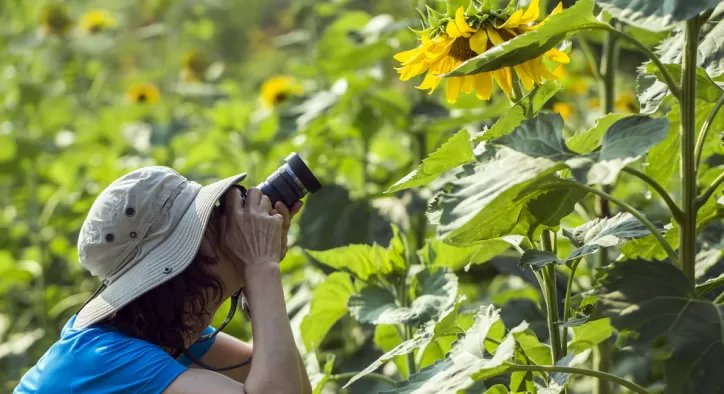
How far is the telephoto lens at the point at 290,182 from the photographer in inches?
47.5

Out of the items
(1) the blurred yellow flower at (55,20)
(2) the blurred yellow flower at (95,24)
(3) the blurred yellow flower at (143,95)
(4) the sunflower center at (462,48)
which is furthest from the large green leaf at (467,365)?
(2) the blurred yellow flower at (95,24)

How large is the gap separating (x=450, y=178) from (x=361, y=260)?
0.47 metres

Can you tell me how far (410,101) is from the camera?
6.60 ft

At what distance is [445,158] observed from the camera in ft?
3.04

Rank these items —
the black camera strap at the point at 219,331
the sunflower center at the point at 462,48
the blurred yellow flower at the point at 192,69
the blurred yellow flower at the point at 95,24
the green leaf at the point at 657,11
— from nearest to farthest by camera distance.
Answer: the green leaf at the point at 657,11 < the sunflower center at the point at 462,48 < the black camera strap at the point at 219,331 < the blurred yellow flower at the point at 95,24 < the blurred yellow flower at the point at 192,69

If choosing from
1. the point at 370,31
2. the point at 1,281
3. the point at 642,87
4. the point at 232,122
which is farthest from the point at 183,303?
the point at 1,281

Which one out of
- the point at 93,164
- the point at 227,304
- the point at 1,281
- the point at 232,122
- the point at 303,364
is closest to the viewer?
the point at 303,364

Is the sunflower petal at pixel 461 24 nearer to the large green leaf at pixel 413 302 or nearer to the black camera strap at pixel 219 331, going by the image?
the large green leaf at pixel 413 302

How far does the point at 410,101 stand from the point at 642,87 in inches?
36.9

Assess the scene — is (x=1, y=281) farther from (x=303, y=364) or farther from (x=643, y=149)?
(x=643, y=149)

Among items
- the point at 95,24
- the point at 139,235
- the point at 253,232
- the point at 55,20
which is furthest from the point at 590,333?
the point at 95,24

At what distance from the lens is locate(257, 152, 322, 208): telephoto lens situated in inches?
47.5

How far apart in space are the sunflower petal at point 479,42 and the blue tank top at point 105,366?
488mm

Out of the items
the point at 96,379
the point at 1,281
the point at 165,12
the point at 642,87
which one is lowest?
the point at 1,281
